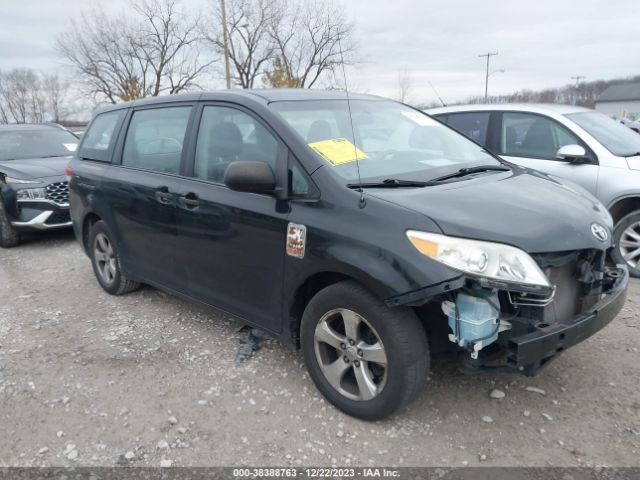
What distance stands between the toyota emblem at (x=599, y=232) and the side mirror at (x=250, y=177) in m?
1.72

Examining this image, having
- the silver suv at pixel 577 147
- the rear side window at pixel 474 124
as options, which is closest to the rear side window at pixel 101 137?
the silver suv at pixel 577 147

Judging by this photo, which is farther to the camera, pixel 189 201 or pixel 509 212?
pixel 189 201

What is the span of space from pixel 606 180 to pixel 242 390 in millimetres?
3934

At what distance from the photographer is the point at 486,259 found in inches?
87.7

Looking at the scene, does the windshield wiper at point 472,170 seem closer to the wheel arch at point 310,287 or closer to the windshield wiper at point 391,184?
the windshield wiper at point 391,184

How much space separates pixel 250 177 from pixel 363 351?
1.11 meters

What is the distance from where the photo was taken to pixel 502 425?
265 centimetres

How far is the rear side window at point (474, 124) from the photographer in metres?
5.74

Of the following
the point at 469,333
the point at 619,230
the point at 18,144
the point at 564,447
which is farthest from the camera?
the point at 18,144

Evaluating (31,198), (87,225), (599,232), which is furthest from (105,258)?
(599,232)

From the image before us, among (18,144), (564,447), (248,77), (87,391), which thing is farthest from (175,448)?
(248,77)

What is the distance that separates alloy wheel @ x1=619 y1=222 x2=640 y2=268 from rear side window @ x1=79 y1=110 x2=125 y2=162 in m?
4.79

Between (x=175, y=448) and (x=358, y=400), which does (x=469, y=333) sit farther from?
(x=175, y=448)

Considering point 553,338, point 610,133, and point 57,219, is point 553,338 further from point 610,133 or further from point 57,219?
point 57,219
